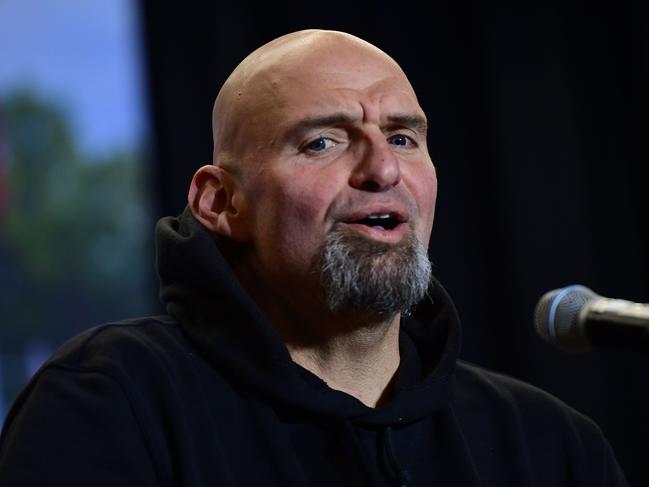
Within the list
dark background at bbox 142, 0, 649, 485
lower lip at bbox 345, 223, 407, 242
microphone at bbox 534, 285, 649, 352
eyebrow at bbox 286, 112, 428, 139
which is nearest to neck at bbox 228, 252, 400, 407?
lower lip at bbox 345, 223, 407, 242

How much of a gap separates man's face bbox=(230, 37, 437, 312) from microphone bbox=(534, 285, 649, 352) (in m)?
0.37

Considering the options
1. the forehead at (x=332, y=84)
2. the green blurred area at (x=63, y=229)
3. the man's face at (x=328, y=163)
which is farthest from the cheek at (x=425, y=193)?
the green blurred area at (x=63, y=229)

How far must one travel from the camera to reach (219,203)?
186 centimetres

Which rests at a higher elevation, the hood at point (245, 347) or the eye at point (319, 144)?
the eye at point (319, 144)

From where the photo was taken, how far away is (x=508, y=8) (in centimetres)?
358

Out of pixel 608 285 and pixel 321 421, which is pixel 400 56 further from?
pixel 321 421

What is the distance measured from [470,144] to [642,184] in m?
0.56

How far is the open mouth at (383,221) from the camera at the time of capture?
1.70 m

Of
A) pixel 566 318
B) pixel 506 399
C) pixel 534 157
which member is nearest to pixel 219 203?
pixel 506 399

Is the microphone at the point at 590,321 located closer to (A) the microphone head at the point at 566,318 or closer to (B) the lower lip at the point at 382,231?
(A) the microphone head at the point at 566,318

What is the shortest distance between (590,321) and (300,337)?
2.00ft

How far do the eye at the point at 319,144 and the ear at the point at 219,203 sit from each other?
0.49ft

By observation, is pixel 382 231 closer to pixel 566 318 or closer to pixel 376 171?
pixel 376 171

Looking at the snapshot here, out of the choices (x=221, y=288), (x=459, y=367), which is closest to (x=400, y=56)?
(x=459, y=367)
